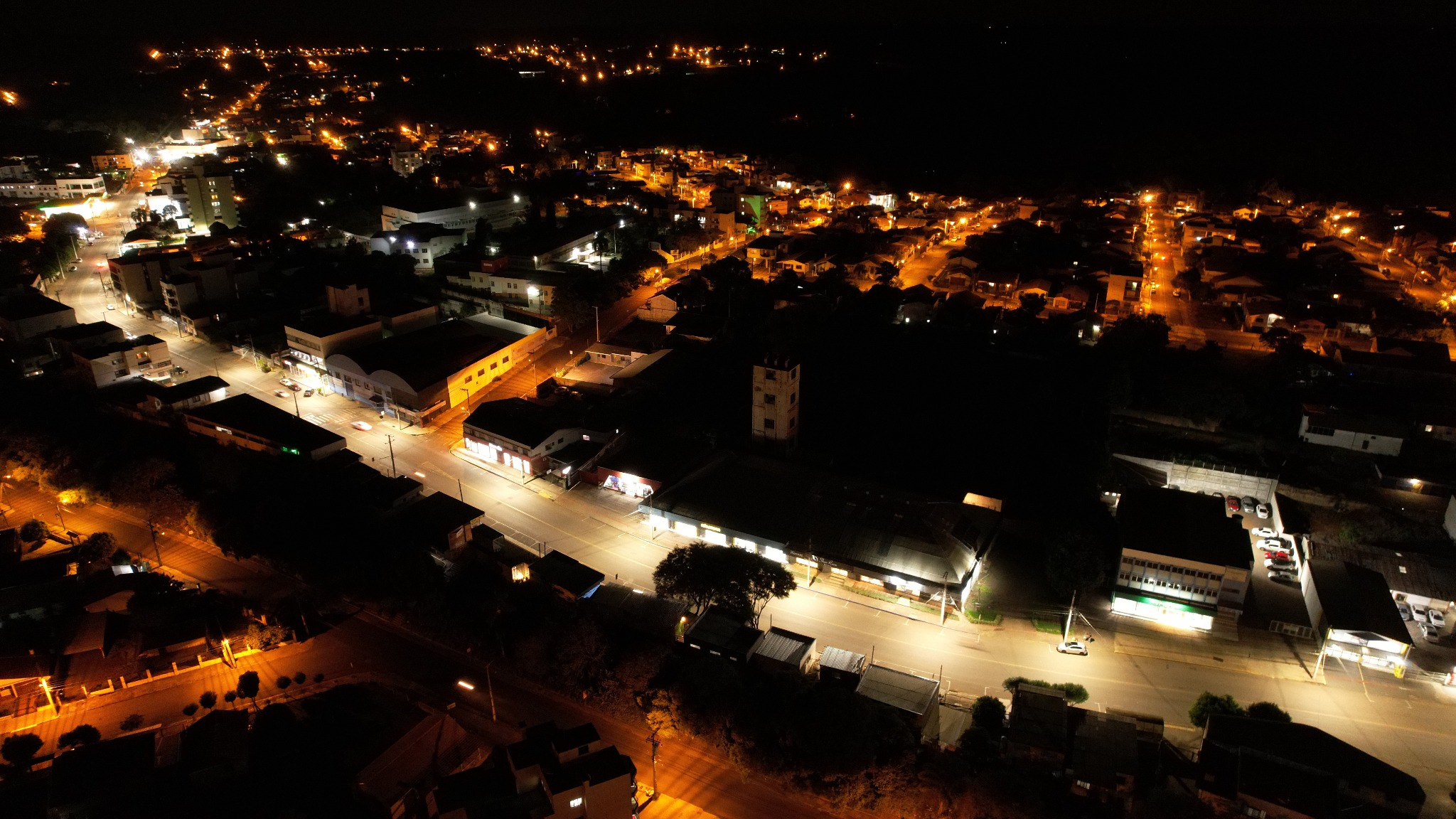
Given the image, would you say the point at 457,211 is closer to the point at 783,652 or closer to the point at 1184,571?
the point at 783,652

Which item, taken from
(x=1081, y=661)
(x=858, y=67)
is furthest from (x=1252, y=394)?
(x=858, y=67)

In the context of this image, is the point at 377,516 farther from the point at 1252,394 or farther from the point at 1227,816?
the point at 1252,394

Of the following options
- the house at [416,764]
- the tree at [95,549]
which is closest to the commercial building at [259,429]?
the tree at [95,549]

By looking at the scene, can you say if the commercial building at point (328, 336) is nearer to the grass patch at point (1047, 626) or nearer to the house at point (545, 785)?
the house at point (545, 785)

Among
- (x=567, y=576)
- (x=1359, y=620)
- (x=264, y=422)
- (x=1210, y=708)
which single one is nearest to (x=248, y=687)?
(x=567, y=576)

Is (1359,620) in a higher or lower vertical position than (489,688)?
higher
